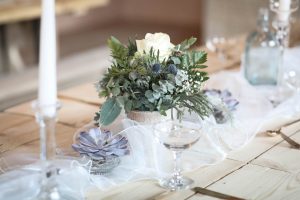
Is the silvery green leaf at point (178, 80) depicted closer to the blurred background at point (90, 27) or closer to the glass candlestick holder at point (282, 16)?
the glass candlestick holder at point (282, 16)

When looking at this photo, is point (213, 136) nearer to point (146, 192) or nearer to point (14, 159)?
point (146, 192)

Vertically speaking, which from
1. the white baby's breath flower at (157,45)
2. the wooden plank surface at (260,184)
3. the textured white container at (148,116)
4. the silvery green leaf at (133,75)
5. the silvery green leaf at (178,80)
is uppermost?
the white baby's breath flower at (157,45)

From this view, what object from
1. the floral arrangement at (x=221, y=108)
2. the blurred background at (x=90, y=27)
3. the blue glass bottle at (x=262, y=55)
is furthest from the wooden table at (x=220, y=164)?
the blurred background at (x=90, y=27)

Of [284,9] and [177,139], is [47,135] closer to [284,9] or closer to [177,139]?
[177,139]

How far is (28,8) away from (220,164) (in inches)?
121

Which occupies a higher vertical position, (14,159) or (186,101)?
(186,101)

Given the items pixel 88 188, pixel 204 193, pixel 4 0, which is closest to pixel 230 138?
pixel 204 193

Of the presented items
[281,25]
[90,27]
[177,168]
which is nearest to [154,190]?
[177,168]

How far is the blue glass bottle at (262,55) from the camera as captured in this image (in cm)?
195

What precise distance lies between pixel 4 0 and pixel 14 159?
3.10 m

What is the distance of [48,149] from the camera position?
44.1 inches

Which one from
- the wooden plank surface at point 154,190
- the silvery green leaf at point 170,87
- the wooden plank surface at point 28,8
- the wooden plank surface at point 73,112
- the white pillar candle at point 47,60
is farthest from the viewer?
the wooden plank surface at point 28,8

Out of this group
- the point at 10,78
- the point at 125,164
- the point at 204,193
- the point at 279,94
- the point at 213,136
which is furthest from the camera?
the point at 10,78

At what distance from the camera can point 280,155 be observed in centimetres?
144
